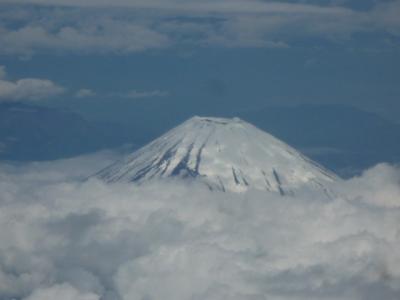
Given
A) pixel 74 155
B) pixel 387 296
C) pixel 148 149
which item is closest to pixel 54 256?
pixel 148 149

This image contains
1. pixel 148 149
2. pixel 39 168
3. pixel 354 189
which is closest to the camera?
pixel 354 189

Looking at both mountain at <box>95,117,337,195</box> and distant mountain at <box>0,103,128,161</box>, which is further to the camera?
distant mountain at <box>0,103,128,161</box>

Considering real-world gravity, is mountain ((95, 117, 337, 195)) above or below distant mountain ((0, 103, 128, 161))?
below

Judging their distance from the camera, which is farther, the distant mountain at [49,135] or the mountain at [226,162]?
the distant mountain at [49,135]

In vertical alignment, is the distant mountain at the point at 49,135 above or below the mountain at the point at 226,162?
above

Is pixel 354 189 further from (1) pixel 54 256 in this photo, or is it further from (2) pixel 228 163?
(1) pixel 54 256
